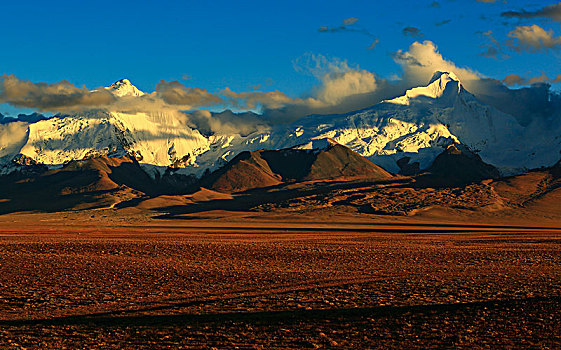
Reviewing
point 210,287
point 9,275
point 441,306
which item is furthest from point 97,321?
point 9,275

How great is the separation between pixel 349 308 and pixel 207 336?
313 inches

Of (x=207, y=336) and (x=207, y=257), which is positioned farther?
(x=207, y=257)

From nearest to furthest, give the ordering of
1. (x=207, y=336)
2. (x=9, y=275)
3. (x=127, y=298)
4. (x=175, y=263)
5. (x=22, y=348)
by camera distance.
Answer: (x=22, y=348)
(x=207, y=336)
(x=127, y=298)
(x=9, y=275)
(x=175, y=263)

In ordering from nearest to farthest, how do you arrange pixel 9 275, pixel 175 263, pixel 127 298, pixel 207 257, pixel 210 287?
pixel 127 298, pixel 210 287, pixel 9 275, pixel 175 263, pixel 207 257

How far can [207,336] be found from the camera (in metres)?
23.2

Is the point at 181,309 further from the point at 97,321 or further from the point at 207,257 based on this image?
the point at 207,257

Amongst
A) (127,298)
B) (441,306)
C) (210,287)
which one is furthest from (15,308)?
(441,306)

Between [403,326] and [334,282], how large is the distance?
44.9 ft

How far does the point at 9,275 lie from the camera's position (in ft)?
135

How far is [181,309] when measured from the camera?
28.6m

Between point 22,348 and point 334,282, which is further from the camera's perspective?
point 334,282

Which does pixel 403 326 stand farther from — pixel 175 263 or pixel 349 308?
→ pixel 175 263

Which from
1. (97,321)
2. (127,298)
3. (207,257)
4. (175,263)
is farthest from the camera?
(207,257)

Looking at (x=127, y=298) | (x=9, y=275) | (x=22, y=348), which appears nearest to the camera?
(x=22, y=348)
